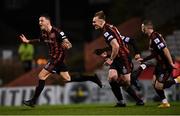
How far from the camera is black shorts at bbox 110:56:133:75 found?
15.1 m

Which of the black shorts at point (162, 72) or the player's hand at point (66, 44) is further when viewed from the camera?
the player's hand at point (66, 44)

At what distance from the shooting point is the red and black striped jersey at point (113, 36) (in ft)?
48.3

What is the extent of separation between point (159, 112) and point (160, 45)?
6.08 feet

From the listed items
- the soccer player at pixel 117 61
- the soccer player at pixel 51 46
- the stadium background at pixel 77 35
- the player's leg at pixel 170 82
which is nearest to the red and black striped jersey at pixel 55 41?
the soccer player at pixel 51 46

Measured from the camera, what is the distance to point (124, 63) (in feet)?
49.5

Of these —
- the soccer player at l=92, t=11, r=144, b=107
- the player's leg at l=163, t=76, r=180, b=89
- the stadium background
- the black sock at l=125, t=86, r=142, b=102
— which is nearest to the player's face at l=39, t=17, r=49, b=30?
the soccer player at l=92, t=11, r=144, b=107

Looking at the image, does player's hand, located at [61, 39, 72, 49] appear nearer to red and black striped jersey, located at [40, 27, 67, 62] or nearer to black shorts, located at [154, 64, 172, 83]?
red and black striped jersey, located at [40, 27, 67, 62]

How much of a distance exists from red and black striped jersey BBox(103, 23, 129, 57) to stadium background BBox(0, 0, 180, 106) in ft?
23.9

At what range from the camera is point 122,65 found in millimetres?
15102

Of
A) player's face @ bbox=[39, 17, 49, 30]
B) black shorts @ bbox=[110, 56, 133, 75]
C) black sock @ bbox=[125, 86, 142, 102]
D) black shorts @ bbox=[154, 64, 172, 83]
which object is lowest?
black sock @ bbox=[125, 86, 142, 102]

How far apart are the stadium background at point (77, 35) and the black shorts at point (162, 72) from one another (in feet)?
24.0

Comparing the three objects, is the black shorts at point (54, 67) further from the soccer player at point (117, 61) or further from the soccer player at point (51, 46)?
the soccer player at point (117, 61)

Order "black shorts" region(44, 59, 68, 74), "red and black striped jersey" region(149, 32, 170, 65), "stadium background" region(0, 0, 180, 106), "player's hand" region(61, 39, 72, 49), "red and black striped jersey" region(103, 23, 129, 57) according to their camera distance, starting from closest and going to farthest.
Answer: "red and black striped jersey" region(149, 32, 170, 65), "red and black striped jersey" region(103, 23, 129, 57), "player's hand" region(61, 39, 72, 49), "black shorts" region(44, 59, 68, 74), "stadium background" region(0, 0, 180, 106)

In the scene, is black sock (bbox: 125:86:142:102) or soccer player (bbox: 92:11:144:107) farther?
black sock (bbox: 125:86:142:102)
